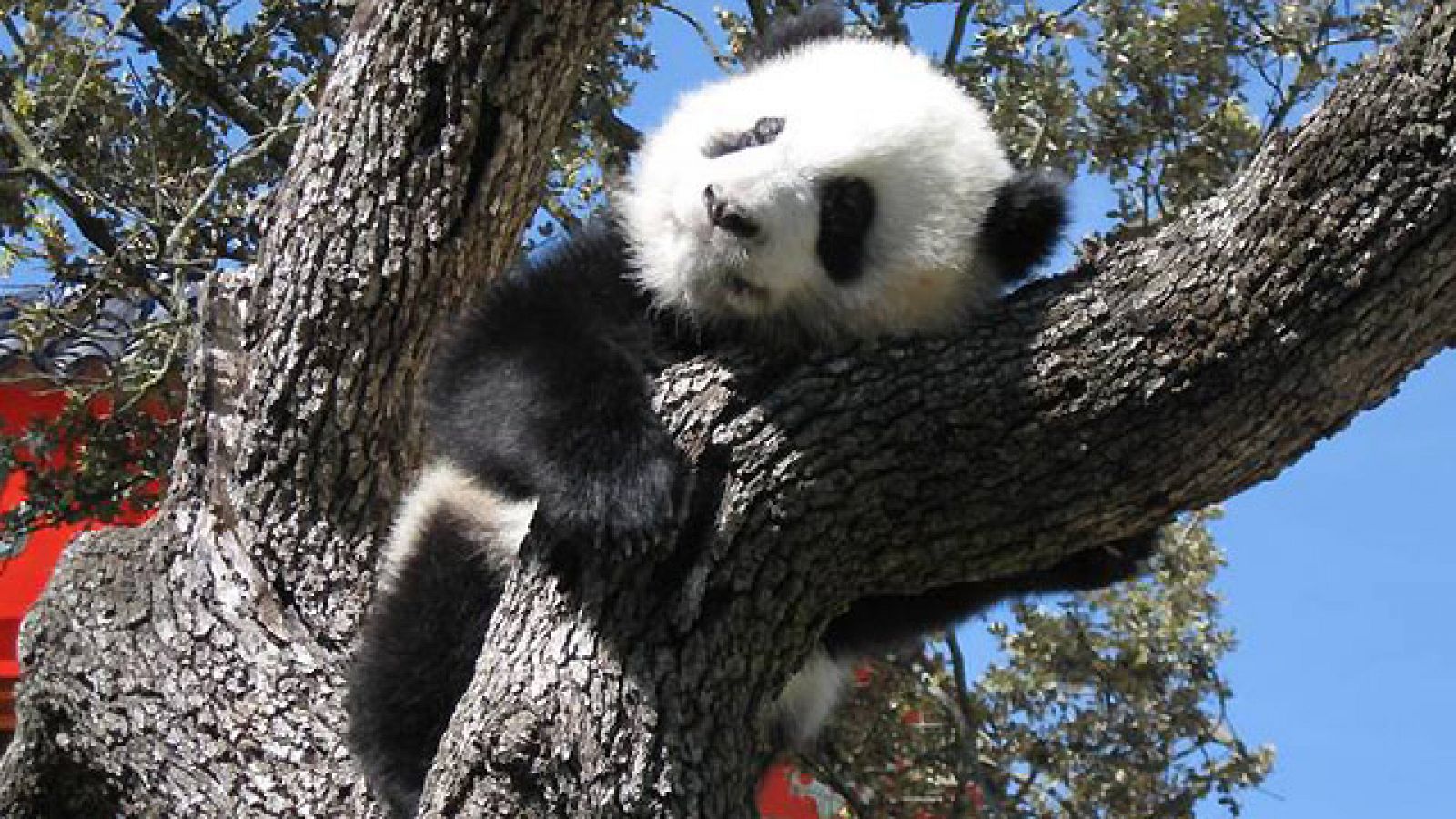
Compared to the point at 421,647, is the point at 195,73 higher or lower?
higher

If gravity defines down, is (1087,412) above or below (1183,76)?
below

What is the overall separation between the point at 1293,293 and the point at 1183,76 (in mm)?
3631

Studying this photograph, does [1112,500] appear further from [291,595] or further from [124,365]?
[124,365]

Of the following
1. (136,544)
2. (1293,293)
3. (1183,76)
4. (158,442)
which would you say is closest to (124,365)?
(158,442)

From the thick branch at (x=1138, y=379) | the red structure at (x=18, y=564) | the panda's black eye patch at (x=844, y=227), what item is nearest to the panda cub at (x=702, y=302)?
the panda's black eye patch at (x=844, y=227)

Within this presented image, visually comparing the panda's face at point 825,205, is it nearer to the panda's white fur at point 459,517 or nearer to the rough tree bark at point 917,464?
the rough tree bark at point 917,464

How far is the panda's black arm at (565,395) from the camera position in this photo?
119 inches

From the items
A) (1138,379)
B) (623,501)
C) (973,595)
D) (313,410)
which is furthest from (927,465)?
(313,410)

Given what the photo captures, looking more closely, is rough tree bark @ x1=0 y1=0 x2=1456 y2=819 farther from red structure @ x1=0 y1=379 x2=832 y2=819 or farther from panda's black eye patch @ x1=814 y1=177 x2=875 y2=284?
red structure @ x1=0 y1=379 x2=832 y2=819

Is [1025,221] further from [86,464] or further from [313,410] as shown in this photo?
[86,464]

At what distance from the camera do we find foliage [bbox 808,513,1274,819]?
6.16 metres

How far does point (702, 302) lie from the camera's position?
3480mm

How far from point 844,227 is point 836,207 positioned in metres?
0.04

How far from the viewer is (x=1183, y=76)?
609 centimetres
